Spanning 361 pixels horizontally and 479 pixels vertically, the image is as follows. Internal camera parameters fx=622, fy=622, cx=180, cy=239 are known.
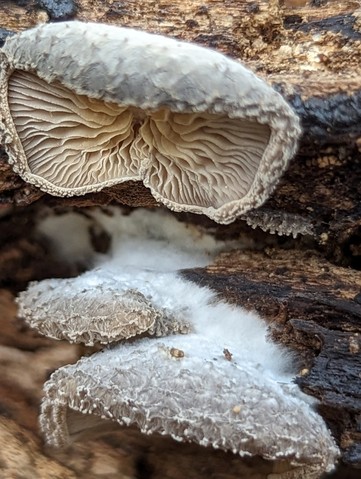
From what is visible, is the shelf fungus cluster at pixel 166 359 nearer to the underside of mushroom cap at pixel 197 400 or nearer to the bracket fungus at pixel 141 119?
the underside of mushroom cap at pixel 197 400

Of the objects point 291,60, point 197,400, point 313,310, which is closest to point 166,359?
point 197,400

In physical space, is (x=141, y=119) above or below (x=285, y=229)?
above

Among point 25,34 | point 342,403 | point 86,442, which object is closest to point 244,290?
point 342,403

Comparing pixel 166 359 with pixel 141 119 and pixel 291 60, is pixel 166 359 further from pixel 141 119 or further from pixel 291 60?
pixel 291 60

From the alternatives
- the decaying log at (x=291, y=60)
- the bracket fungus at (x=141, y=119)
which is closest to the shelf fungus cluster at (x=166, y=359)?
the decaying log at (x=291, y=60)

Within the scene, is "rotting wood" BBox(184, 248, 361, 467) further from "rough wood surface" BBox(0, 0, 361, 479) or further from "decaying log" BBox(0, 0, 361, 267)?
"decaying log" BBox(0, 0, 361, 267)

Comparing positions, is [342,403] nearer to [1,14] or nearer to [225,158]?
[225,158]

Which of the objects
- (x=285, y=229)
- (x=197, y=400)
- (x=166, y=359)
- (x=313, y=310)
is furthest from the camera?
(x=285, y=229)
